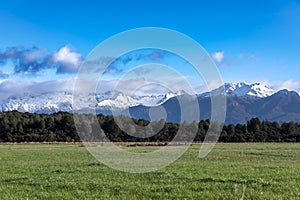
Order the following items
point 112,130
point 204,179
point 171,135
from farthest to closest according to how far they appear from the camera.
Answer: point 171,135
point 112,130
point 204,179

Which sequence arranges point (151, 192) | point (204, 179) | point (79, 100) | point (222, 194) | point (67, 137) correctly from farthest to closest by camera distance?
point (67, 137)
point (79, 100)
point (204, 179)
point (151, 192)
point (222, 194)

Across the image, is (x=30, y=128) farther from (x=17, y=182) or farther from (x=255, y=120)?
(x=17, y=182)

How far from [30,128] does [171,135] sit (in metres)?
46.9

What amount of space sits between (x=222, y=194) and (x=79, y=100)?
1184 centimetres

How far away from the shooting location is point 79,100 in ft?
86.0

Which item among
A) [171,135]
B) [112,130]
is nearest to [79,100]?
[112,130]

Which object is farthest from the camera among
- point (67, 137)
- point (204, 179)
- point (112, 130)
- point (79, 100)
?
point (67, 137)

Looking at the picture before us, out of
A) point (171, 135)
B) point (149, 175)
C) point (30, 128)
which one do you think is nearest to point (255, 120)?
point (171, 135)

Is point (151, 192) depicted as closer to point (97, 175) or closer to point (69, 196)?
point (69, 196)

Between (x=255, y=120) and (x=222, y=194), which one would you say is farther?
(x=255, y=120)

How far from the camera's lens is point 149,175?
26.2 metres

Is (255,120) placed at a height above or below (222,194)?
above

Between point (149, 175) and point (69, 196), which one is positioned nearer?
point (69, 196)

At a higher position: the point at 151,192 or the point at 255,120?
the point at 255,120
